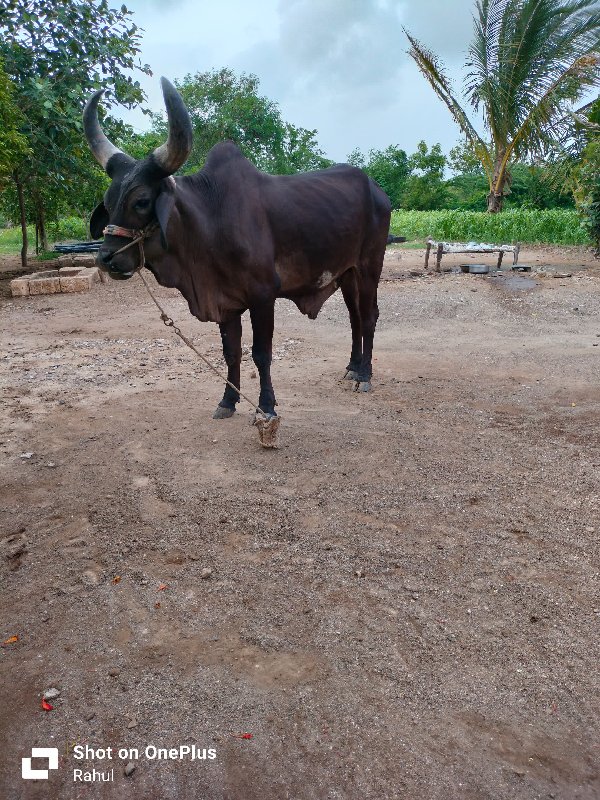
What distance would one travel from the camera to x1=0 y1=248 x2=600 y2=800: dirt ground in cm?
219

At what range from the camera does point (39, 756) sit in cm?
220

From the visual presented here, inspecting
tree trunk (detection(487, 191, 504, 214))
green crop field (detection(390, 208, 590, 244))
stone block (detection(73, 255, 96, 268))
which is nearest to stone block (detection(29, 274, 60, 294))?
stone block (detection(73, 255, 96, 268))

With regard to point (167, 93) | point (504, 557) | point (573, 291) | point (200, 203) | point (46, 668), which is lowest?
point (46, 668)

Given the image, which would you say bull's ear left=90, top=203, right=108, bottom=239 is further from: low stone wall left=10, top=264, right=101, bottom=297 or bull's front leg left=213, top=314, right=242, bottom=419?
low stone wall left=10, top=264, right=101, bottom=297

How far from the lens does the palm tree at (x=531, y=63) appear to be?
57.2ft

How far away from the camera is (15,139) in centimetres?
966

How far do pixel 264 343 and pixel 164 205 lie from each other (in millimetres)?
1218

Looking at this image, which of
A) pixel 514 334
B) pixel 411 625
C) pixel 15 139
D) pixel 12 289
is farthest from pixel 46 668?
pixel 12 289

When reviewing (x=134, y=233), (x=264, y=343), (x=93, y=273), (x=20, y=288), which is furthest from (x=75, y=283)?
(x=134, y=233)

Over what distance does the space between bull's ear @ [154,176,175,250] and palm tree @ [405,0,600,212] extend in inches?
646

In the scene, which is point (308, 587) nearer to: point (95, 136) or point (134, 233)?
point (134, 233)

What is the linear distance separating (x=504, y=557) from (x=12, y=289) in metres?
10.4

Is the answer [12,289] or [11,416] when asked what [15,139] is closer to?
[12,289]

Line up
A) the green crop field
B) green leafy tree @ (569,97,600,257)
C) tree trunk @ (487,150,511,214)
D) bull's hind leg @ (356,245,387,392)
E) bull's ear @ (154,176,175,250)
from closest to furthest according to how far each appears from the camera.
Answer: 1. bull's ear @ (154,176,175,250)
2. bull's hind leg @ (356,245,387,392)
3. green leafy tree @ (569,97,600,257)
4. tree trunk @ (487,150,511,214)
5. the green crop field
